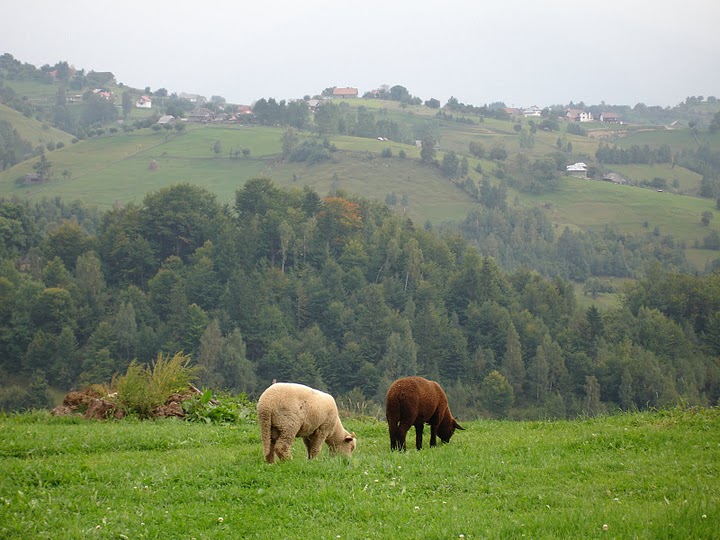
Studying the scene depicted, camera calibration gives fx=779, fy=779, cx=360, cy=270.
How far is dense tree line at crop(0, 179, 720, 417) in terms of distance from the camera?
68625 mm

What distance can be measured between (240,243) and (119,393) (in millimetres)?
70452

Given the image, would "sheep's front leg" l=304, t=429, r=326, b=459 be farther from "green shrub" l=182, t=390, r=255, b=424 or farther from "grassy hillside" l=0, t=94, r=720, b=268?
"grassy hillside" l=0, t=94, r=720, b=268

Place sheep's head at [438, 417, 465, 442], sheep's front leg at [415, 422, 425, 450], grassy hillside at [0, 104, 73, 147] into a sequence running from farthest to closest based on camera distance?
grassy hillside at [0, 104, 73, 147], sheep's head at [438, 417, 465, 442], sheep's front leg at [415, 422, 425, 450]

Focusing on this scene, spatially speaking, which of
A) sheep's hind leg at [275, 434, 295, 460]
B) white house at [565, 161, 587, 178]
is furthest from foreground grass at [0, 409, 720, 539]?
white house at [565, 161, 587, 178]

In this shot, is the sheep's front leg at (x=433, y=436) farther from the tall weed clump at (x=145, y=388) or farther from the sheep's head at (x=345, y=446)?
the tall weed clump at (x=145, y=388)

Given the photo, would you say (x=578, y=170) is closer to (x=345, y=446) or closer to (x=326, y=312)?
(x=326, y=312)

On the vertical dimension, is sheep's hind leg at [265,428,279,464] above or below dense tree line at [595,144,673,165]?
above

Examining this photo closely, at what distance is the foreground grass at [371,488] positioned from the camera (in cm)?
823

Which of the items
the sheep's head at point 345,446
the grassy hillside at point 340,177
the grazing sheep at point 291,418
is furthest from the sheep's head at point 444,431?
the grassy hillside at point 340,177

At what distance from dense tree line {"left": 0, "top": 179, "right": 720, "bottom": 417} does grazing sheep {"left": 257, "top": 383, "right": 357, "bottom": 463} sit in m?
53.1

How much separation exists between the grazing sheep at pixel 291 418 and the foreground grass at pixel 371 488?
354 millimetres

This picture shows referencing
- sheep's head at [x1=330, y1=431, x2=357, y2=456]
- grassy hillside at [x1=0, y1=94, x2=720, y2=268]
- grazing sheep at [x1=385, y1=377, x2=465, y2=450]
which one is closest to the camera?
sheep's head at [x1=330, y1=431, x2=357, y2=456]

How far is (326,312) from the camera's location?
81.6 meters

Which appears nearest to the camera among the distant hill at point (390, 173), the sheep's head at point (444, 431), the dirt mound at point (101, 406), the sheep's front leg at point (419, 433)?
the sheep's front leg at point (419, 433)
